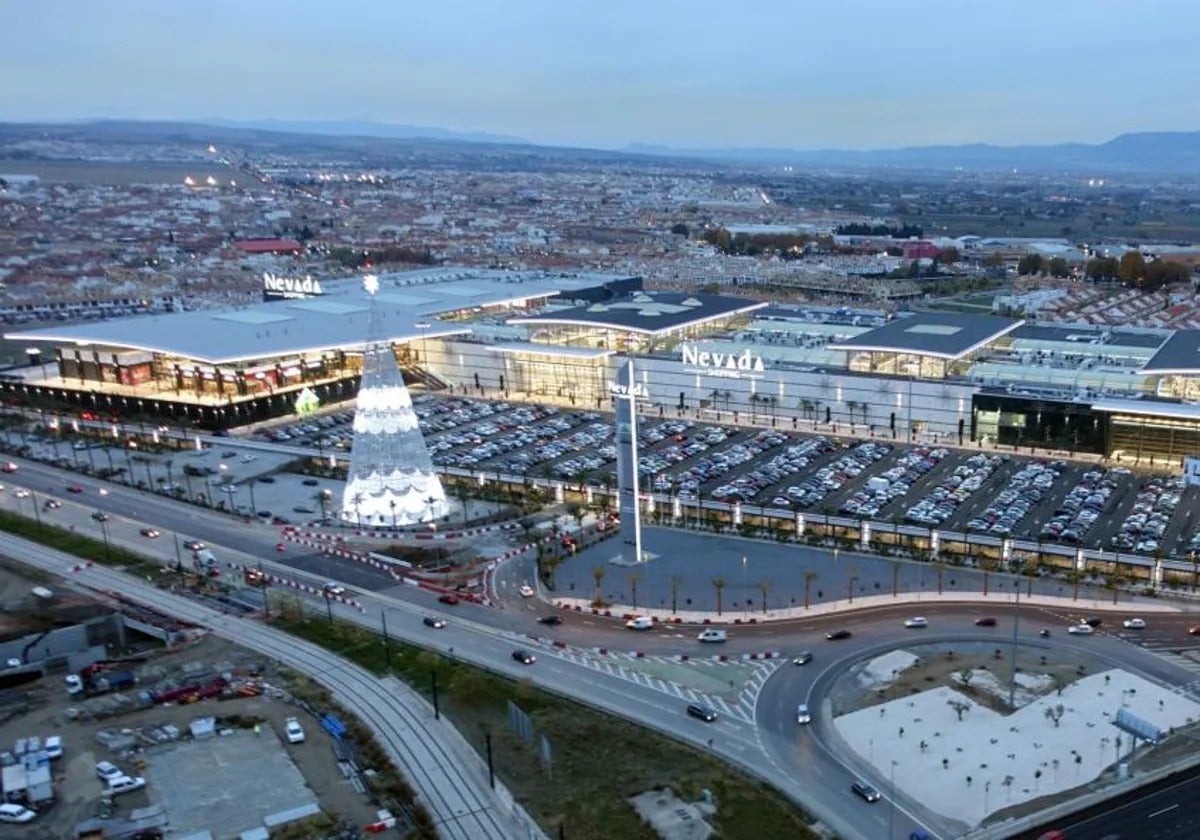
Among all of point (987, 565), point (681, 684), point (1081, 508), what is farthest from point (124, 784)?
point (1081, 508)

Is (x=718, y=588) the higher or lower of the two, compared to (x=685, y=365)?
lower

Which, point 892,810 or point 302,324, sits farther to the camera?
point 302,324

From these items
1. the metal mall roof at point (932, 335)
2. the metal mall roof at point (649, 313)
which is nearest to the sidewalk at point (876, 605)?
the metal mall roof at point (932, 335)

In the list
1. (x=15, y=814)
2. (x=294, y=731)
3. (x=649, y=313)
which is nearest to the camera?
(x=15, y=814)

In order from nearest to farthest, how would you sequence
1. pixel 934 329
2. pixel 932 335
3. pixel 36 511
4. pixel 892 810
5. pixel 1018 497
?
pixel 892 810
pixel 1018 497
pixel 36 511
pixel 932 335
pixel 934 329

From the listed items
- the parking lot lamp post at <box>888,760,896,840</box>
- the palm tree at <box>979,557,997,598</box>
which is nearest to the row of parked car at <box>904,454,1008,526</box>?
the palm tree at <box>979,557,997,598</box>

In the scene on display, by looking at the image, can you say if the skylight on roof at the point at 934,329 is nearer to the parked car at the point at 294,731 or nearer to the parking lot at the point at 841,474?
the parking lot at the point at 841,474

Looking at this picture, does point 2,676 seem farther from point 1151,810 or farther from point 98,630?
point 1151,810

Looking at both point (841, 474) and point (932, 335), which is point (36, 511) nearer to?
point (841, 474)
